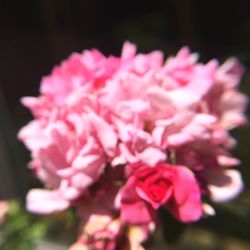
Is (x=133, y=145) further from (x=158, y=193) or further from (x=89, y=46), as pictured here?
(x=89, y=46)

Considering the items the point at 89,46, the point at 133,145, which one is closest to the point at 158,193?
the point at 133,145

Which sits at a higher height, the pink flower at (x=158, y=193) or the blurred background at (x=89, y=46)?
the blurred background at (x=89, y=46)

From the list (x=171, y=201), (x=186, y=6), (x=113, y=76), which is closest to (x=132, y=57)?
(x=113, y=76)

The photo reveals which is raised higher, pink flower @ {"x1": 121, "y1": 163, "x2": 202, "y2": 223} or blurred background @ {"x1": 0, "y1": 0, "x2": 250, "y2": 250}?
blurred background @ {"x1": 0, "y1": 0, "x2": 250, "y2": 250}

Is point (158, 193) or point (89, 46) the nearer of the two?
point (158, 193)

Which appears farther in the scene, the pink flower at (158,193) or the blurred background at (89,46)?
the blurred background at (89,46)

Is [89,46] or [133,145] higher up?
[89,46]

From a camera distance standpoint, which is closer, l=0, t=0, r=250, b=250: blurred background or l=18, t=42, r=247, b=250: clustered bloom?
l=18, t=42, r=247, b=250: clustered bloom
